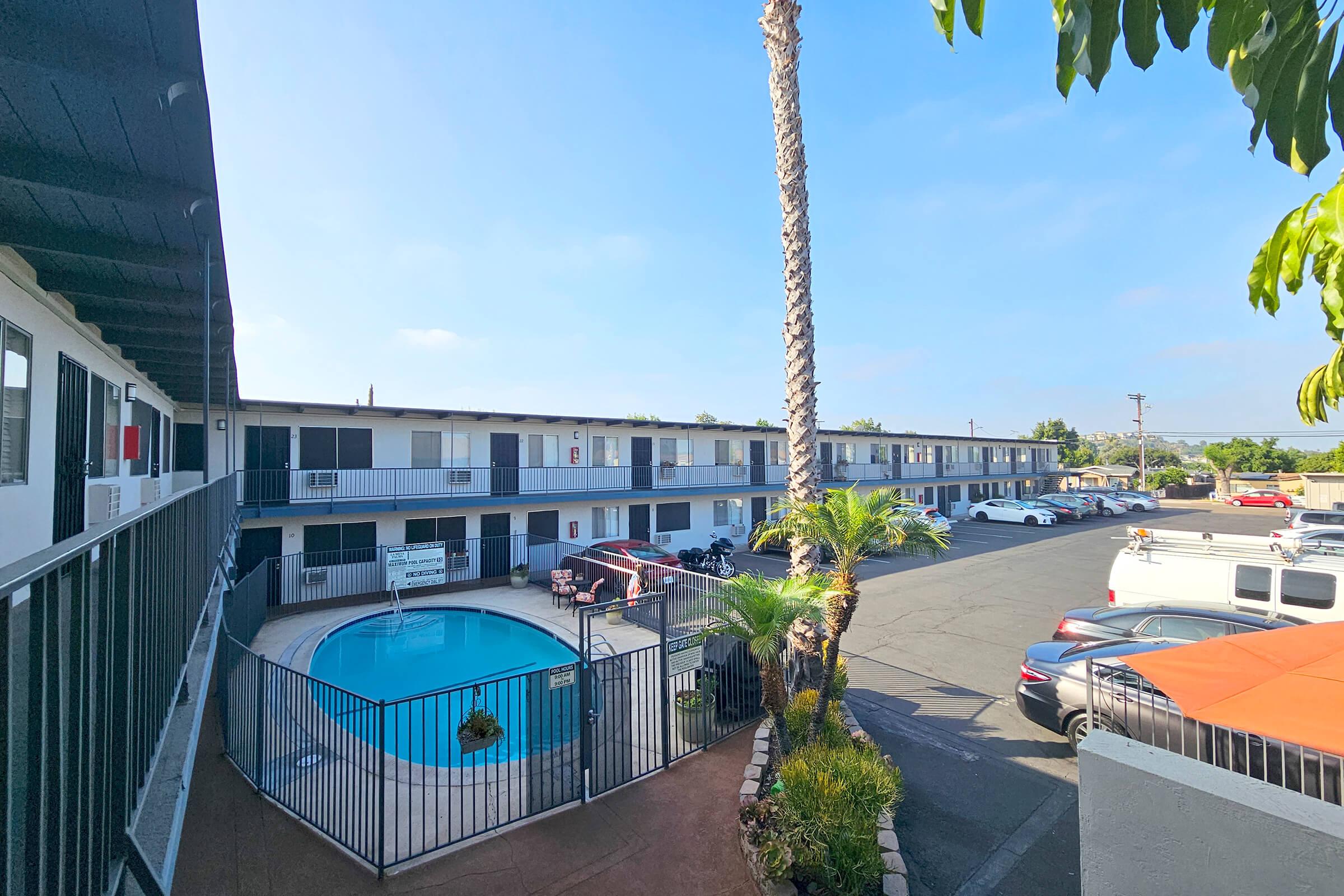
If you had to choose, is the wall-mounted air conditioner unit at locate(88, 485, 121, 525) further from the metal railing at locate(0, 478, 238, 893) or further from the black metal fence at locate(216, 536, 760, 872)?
the metal railing at locate(0, 478, 238, 893)

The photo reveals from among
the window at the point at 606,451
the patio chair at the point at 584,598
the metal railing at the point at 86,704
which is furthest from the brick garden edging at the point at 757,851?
the window at the point at 606,451

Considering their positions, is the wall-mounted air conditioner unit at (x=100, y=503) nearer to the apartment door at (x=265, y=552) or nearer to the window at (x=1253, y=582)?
the apartment door at (x=265, y=552)

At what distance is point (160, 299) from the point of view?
5551 millimetres

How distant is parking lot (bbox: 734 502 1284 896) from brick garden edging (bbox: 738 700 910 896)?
0.39 m

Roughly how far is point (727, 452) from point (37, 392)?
80.1 feet

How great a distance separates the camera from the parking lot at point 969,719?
5684 mm

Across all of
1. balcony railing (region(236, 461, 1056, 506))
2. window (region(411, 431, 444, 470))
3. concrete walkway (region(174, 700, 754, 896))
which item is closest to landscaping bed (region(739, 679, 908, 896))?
concrete walkway (region(174, 700, 754, 896))

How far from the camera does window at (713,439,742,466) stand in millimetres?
27266

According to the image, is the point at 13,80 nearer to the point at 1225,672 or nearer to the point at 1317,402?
the point at 1317,402

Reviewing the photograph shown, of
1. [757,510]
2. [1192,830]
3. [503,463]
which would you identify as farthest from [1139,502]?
[1192,830]

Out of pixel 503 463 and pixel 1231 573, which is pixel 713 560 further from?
pixel 1231 573

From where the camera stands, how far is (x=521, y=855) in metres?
5.67

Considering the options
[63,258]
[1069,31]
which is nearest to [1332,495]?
[1069,31]

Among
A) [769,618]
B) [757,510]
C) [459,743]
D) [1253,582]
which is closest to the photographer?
[769,618]
